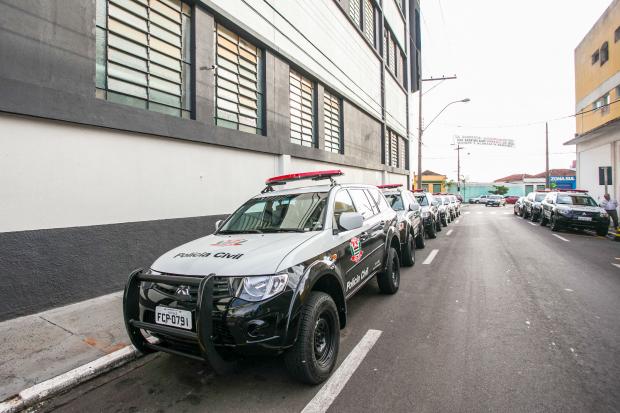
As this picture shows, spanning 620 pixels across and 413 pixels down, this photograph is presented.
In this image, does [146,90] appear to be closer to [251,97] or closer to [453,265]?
[251,97]

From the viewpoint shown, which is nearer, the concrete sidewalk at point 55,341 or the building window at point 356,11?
the concrete sidewalk at point 55,341

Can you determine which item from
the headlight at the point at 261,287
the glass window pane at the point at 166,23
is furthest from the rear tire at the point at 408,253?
the glass window pane at the point at 166,23

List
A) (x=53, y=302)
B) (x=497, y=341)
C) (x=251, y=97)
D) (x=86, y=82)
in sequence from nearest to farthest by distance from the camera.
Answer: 1. (x=497, y=341)
2. (x=53, y=302)
3. (x=86, y=82)
4. (x=251, y=97)

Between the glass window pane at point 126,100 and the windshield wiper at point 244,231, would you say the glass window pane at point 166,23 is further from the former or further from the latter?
the windshield wiper at point 244,231

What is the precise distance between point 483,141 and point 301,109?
53.4 meters

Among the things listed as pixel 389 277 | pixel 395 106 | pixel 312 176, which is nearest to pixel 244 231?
pixel 312 176

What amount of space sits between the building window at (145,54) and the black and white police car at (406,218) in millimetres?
5101

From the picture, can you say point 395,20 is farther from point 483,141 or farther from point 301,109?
point 483,141

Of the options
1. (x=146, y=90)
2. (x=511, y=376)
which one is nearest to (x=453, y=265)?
(x=511, y=376)

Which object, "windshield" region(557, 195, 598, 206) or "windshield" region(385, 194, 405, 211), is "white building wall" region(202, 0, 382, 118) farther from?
"windshield" region(557, 195, 598, 206)

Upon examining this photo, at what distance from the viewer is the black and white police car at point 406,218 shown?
7047 millimetres

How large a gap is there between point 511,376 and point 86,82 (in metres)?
6.49

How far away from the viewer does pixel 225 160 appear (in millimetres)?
7809

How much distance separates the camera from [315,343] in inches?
120
